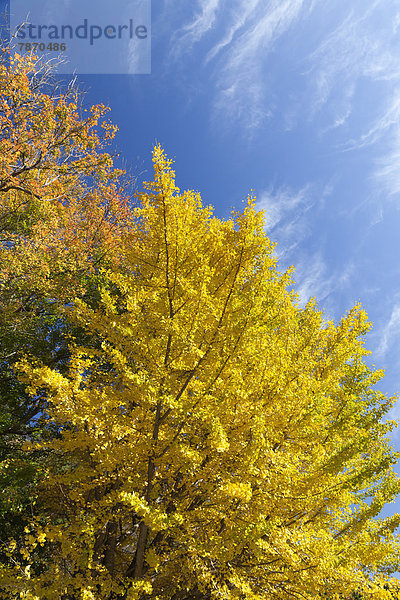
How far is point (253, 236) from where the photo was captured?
4.40m

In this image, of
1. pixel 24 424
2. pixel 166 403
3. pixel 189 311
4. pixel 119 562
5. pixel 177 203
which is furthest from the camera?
pixel 24 424

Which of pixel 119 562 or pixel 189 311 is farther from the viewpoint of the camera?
pixel 119 562

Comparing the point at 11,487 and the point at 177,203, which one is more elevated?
the point at 177,203

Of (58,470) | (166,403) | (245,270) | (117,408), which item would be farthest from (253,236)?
(58,470)

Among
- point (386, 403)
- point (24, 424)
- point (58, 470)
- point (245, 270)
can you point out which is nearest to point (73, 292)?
point (24, 424)

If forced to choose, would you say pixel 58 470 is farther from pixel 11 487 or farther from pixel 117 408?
pixel 117 408

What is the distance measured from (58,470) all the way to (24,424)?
2652 millimetres

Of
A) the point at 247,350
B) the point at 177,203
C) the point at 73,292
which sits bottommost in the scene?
the point at 247,350

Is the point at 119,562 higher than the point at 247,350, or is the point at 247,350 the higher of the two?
Result: the point at 247,350

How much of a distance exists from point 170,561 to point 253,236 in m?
4.56

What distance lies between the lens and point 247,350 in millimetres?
4512

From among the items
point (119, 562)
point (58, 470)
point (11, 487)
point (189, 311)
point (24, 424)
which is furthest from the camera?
point (24, 424)

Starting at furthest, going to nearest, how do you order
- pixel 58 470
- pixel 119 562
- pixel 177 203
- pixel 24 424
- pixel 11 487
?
pixel 24 424 < pixel 58 470 < pixel 11 487 < pixel 119 562 < pixel 177 203

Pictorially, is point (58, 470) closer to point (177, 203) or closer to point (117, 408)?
point (117, 408)
